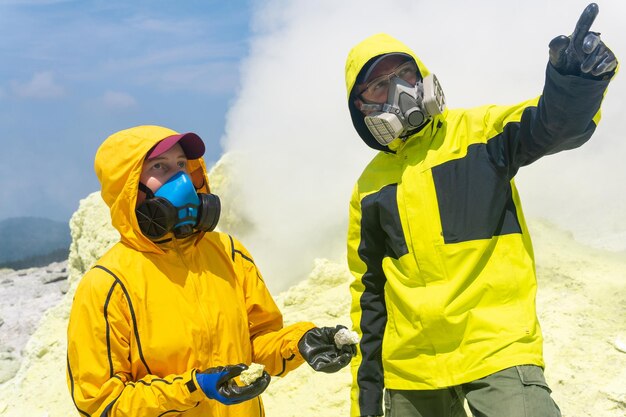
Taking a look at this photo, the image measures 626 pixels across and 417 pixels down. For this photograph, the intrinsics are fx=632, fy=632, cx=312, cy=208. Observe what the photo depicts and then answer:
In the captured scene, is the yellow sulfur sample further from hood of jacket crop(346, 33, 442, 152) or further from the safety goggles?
the safety goggles

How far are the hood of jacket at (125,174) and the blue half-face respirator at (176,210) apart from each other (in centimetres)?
5

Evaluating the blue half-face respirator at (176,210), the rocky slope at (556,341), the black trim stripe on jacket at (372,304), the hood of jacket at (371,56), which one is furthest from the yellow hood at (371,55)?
the rocky slope at (556,341)

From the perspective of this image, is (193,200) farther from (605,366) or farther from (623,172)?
(623,172)

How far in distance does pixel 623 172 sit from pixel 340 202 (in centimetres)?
409

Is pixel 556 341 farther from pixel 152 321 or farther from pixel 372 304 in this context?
pixel 152 321

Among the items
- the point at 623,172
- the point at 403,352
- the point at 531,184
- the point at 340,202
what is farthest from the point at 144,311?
the point at 623,172

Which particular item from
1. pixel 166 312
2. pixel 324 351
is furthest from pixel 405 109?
pixel 166 312

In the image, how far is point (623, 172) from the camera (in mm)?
9070

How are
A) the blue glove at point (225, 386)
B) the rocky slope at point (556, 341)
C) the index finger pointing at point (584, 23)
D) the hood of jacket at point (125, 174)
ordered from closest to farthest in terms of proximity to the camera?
the index finger pointing at point (584, 23) → the blue glove at point (225, 386) → the hood of jacket at point (125, 174) → the rocky slope at point (556, 341)

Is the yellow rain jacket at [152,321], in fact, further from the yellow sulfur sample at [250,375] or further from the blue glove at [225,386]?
the yellow sulfur sample at [250,375]

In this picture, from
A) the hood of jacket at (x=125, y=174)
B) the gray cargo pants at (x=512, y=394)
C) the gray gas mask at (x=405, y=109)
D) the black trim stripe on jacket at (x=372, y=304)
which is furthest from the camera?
the black trim stripe on jacket at (x=372, y=304)

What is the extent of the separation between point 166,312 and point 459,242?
4.31 ft

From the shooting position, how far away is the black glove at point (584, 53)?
2236 millimetres

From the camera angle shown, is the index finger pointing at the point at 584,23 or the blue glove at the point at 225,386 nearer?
the index finger pointing at the point at 584,23
